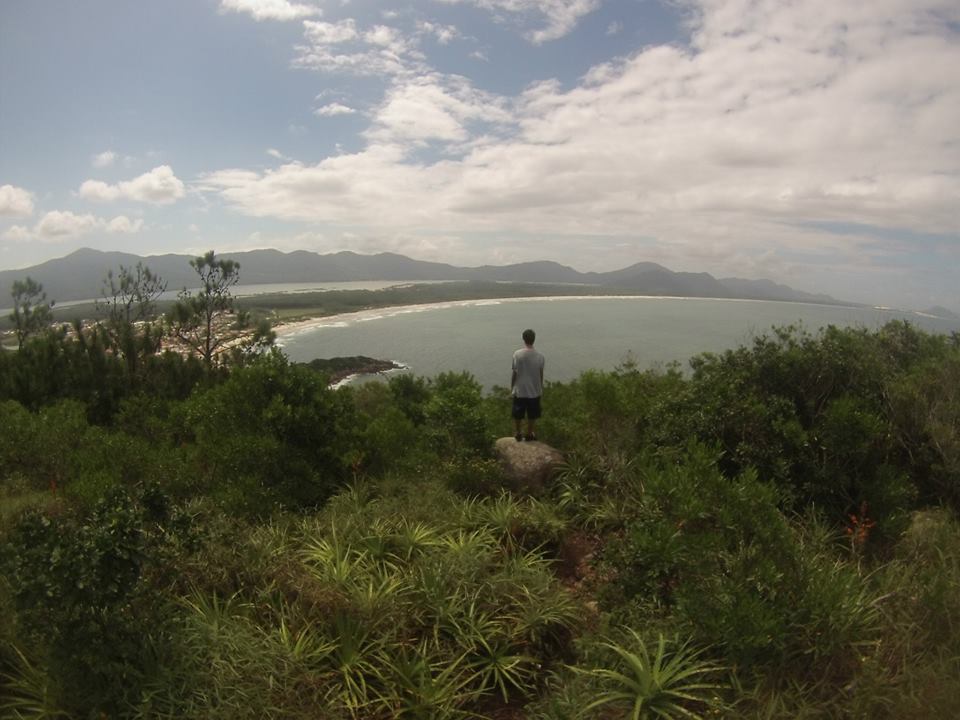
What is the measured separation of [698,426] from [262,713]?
17.7 ft

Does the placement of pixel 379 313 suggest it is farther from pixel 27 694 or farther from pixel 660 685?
pixel 660 685

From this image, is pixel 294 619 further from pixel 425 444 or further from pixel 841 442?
pixel 841 442

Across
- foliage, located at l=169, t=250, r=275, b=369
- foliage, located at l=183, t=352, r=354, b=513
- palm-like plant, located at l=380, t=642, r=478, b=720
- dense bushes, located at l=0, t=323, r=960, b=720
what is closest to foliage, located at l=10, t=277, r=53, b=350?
foliage, located at l=169, t=250, r=275, b=369

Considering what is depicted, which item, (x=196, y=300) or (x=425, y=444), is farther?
(x=196, y=300)

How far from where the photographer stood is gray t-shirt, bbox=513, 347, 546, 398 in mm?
8242

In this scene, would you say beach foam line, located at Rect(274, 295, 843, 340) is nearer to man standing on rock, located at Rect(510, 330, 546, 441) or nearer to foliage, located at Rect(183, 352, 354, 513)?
foliage, located at Rect(183, 352, 354, 513)

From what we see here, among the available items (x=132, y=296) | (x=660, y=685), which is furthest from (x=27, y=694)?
(x=132, y=296)

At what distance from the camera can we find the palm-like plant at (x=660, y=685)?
324 centimetres

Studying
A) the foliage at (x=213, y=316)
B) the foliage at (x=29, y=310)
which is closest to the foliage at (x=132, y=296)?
the foliage at (x=213, y=316)

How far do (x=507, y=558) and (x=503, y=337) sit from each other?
276 feet

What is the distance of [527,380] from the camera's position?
27.1ft

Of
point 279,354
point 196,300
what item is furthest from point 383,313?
point 279,354

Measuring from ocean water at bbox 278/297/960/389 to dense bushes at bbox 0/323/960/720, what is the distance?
3925 centimetres

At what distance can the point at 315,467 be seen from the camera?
7.64 metres
